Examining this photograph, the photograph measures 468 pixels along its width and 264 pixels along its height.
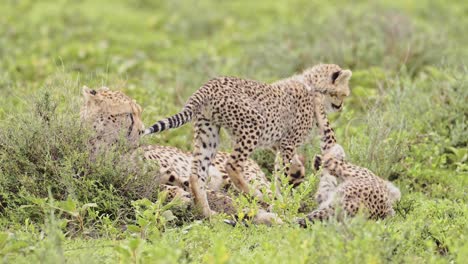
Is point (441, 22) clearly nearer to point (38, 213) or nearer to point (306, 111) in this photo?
point (306, 111)

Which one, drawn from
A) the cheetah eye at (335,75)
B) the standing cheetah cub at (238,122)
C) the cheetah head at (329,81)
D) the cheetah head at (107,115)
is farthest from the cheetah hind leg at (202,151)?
the cheetah eye at (335,75)

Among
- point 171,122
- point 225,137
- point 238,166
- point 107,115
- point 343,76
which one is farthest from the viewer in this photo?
point 225,137

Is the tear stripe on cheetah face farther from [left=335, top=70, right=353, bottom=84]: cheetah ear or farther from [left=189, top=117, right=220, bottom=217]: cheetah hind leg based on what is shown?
[left=335, top=70, right=353, bottom=84]: cheetah ear

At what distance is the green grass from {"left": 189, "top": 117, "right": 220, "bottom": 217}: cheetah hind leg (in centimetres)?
29

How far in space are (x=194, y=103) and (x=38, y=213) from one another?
4.27 ft

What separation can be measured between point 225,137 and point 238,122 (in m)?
1.29

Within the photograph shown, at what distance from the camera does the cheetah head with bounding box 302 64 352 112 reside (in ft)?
26.2

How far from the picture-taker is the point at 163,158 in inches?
287

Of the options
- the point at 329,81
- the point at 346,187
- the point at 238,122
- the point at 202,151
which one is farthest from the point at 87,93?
the point at 329,81

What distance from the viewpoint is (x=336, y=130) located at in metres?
8.76

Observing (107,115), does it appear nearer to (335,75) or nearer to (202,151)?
(202,151)

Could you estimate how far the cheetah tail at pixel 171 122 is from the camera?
6.28 m

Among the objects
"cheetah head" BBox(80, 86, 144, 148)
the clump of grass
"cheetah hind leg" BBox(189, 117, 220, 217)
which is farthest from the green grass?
"cheetah hind leg" BBox(189, 117, 220, 217)

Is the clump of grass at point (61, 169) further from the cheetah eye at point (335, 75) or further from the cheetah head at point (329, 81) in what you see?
the cheetah eye at point (335, 75)
